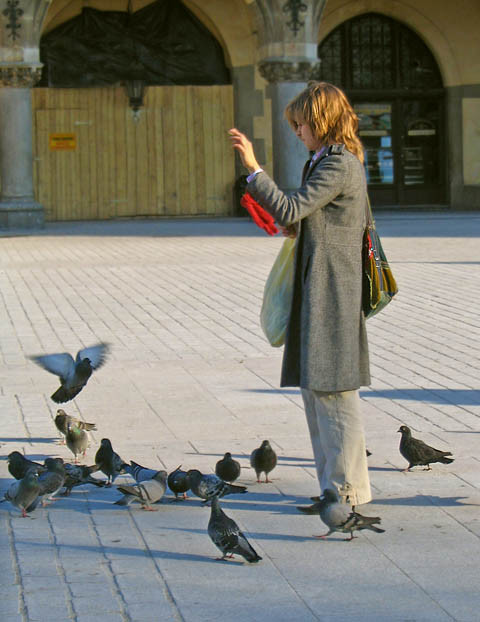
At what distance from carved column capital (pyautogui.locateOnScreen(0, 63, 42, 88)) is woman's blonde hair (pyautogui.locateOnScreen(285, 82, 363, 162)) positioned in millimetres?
17358

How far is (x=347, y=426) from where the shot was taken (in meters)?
4.80

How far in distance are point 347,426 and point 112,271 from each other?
33.7ft

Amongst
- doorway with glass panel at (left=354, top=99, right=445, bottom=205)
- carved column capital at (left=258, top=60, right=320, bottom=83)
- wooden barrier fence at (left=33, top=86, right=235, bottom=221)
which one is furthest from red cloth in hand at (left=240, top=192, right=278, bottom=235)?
doorway with glass panel at (left=354, top=99, right=445, bottom=205)

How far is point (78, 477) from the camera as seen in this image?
5.37 m

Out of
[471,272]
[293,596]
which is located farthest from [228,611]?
[471,272]

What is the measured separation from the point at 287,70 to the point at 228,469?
17.3m

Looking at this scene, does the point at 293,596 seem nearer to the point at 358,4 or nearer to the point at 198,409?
the point at 198,409

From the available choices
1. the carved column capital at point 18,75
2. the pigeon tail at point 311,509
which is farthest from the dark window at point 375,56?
the pigeon tail at point 311,509

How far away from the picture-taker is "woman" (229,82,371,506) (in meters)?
4.59

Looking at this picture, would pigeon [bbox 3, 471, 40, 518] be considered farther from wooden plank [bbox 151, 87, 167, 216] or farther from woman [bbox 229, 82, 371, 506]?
wooden plank [bbox 151, 87, 167, 216]

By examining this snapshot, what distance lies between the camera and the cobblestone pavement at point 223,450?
4.01m

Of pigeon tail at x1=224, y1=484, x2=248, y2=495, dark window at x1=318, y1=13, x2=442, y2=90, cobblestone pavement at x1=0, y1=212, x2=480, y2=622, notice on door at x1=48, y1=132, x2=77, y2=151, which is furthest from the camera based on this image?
dark window at x1=318, y1=13, x2=442, y2=90

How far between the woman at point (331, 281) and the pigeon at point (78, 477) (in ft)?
3.63

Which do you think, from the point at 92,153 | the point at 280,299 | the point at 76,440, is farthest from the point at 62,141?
the point at 280,299
